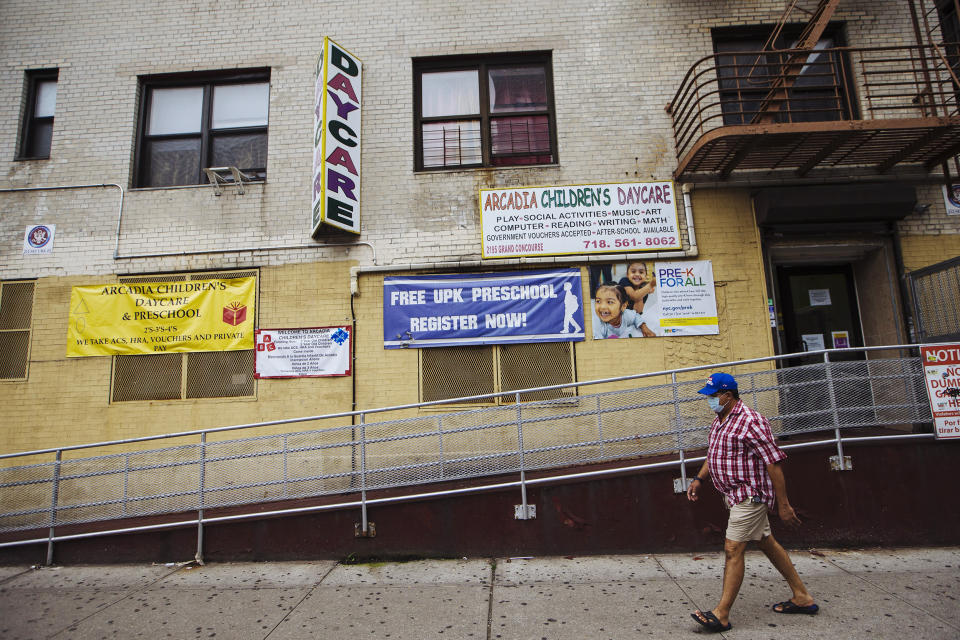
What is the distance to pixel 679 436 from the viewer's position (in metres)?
5.38

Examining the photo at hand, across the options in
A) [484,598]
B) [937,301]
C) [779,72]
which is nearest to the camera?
[484,598]

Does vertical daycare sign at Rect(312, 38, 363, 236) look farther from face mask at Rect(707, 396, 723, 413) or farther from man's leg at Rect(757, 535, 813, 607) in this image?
man's leg at Rect(757, 535, 813, 607)

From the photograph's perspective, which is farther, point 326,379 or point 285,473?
point 326,379

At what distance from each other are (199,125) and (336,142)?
9.13 ft

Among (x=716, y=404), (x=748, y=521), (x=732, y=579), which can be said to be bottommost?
(x=732, y=579)

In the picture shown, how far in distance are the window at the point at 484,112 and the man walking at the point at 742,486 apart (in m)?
5.22

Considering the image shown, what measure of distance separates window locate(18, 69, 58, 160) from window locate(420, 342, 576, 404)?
7168 millimetres

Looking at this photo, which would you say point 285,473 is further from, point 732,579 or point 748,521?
point 748,521

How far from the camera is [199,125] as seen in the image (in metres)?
8.20

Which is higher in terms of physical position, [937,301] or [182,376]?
[937,301]

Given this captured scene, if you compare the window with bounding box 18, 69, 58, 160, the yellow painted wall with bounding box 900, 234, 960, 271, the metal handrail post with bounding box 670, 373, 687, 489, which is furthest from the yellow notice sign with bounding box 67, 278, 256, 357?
the yellow painted wall with bounding box 900, 234, 960, 271

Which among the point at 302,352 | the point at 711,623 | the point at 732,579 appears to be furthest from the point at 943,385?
the point at 302,352

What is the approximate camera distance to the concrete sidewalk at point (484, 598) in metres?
3.72

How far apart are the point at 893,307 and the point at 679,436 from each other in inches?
167
